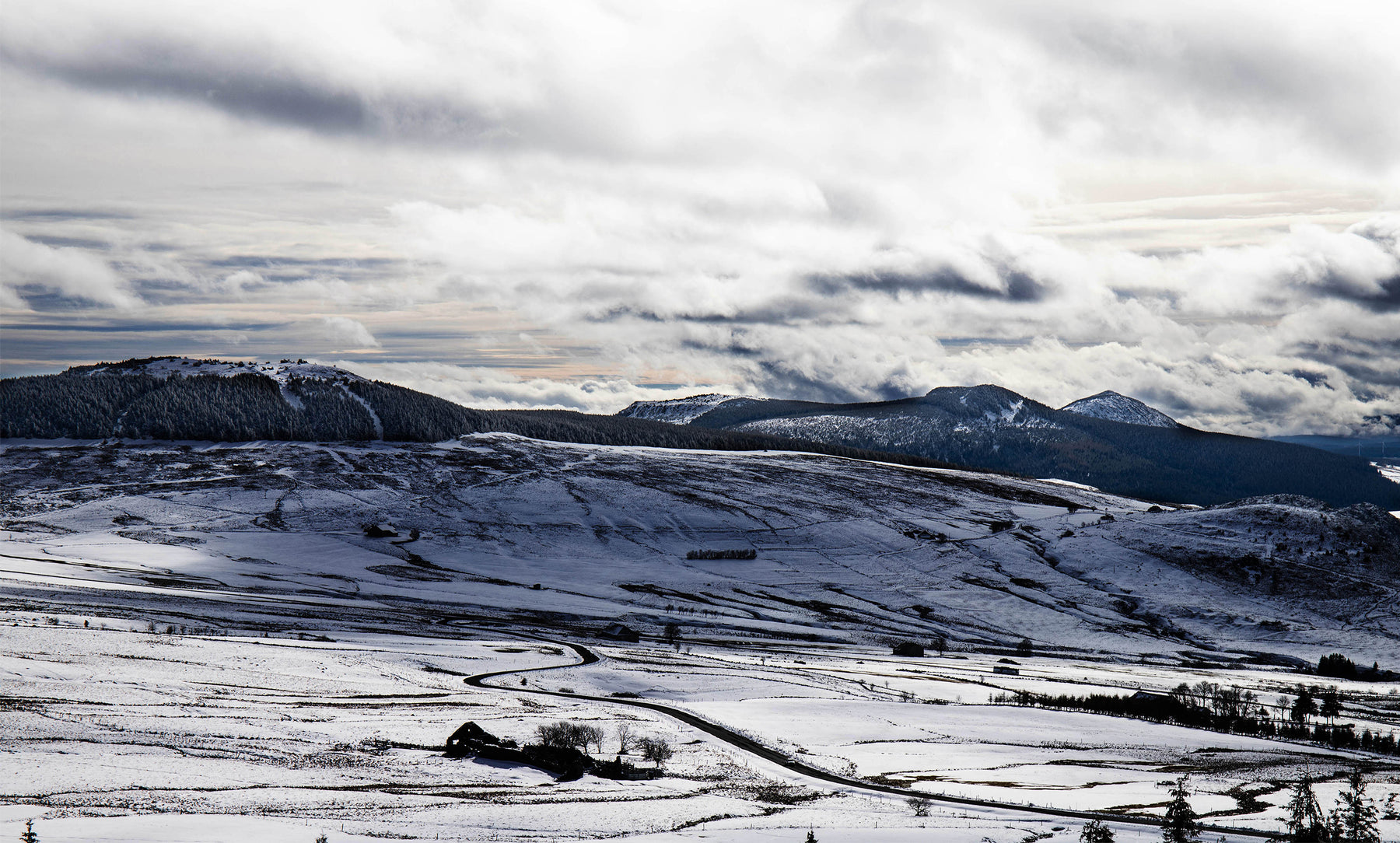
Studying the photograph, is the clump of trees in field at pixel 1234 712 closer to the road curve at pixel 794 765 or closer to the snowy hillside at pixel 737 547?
the road curve at pixel 794 765

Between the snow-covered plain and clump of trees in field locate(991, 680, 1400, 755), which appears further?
clump of trees in field locate(991, 680, 1400, 755)

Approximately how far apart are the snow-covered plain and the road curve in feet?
4.55

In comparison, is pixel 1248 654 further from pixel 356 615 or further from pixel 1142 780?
pixel 356 615

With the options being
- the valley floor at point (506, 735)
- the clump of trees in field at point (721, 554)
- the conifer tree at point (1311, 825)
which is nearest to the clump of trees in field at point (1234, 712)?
the valley floor at point (506, 735)

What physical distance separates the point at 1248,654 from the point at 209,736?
12020 cm

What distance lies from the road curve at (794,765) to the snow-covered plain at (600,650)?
4.55ft

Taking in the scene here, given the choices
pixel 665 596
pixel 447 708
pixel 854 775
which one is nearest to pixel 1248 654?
pixel 665 596

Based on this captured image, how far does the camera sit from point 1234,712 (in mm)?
78438

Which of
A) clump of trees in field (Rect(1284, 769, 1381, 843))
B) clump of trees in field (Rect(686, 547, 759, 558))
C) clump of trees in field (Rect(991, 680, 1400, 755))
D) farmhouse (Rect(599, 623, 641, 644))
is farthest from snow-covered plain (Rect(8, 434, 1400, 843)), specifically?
clump of trees in field (Rect(1284, 769, 1381, 843))

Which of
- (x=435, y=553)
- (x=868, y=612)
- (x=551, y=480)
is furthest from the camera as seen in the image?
(x=551, y=480)

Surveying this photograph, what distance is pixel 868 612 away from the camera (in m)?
133

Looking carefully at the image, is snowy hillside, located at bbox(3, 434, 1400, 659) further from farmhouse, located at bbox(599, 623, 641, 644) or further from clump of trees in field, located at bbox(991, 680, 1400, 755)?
clump of trees in field, located at bbox(991, 680, 1400, 755)

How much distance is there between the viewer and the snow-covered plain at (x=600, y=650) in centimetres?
4344

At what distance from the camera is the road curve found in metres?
44.3
